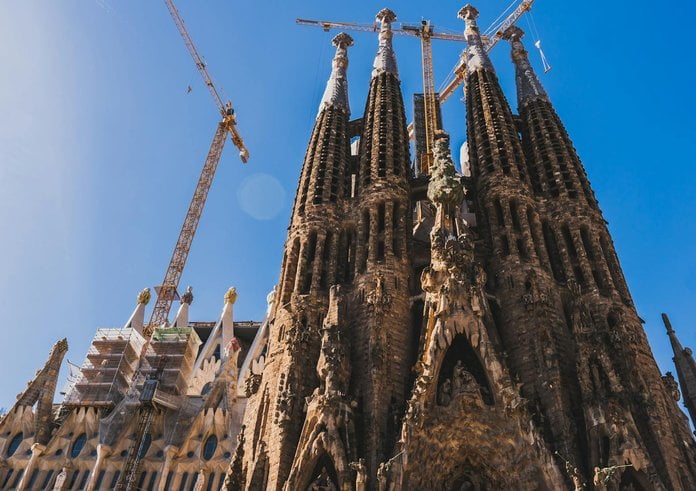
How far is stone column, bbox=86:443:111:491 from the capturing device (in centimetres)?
2727

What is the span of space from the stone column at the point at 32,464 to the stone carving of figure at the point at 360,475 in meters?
18.1

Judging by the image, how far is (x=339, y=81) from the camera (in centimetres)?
3731

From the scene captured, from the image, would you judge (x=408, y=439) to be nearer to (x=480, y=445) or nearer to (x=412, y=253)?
(x=480, y=445)

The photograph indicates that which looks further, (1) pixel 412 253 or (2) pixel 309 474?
(1) pixel 412 253

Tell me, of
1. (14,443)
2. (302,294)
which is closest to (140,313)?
(14,443)

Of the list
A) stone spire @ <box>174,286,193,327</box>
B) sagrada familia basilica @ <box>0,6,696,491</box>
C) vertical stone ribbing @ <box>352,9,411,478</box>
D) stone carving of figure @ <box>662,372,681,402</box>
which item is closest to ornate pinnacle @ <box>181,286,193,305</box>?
stone spire @ <box>174,286,193,327</box>

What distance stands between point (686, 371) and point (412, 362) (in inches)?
503

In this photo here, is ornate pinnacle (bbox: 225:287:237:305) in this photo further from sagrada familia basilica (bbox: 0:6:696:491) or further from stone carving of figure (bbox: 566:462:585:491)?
stone carving of figure (bbox: 566:462:585:491)

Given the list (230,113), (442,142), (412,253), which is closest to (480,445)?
(412,253)

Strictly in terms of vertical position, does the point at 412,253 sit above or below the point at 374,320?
above

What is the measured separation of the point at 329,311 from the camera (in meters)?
23.2

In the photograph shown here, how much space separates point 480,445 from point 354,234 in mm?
11406

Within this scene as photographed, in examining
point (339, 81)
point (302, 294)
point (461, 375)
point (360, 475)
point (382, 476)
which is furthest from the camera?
point (339, 81)

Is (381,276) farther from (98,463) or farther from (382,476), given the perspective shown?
(98,463)
